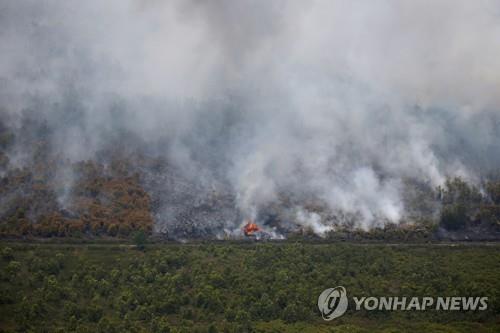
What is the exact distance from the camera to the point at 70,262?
86625 millimetres

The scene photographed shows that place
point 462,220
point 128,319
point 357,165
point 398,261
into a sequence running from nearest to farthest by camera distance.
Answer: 1. point 128,319
2. point 398,261
3. point 462,220
4. point 357,165

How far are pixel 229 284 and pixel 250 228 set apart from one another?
15974 millimetres

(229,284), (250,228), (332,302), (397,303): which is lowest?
(332,302)

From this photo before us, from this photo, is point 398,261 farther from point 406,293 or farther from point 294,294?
point 294,294

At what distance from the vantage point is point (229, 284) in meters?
84.0

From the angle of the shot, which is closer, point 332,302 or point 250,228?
point 332,302

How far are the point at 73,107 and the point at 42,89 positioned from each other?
22.4 ft

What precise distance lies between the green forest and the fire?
2.82 m

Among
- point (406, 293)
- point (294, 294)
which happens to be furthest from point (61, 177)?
point (406, 293)

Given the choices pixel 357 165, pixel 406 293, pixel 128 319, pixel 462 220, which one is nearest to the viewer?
pixel 128 319

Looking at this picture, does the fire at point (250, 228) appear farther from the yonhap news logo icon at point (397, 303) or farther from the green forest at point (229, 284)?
the yonhap news logo icon at point (397, 303)

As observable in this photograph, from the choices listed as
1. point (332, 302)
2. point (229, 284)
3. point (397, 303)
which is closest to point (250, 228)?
point (229, 284)

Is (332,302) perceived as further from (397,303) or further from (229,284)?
(229,284)

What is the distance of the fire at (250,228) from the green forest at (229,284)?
2.82 meters
